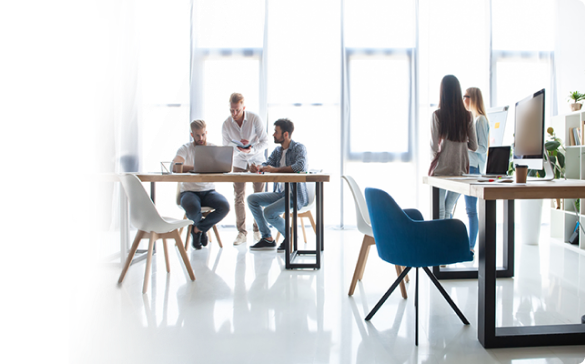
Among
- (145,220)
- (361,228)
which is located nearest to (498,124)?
(361,228)

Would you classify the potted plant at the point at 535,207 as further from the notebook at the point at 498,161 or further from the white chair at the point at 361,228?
the white chair at the point at 361,228

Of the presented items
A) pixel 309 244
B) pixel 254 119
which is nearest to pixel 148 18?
pixel 254 119

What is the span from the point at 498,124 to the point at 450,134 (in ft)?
3.85

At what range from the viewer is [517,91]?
14.4ft

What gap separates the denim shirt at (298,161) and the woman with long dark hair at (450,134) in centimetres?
98

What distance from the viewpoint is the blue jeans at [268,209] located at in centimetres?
316

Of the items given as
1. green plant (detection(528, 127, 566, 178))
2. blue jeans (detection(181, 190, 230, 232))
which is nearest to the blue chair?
blue jeans (detection(181, 190, 230, 232))

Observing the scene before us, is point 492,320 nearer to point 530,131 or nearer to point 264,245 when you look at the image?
point 530,131

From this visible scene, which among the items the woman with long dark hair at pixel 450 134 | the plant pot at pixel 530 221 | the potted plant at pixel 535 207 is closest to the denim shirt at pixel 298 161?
the woman with long dark hair at pixel 450 134

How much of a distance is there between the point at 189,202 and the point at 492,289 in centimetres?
233

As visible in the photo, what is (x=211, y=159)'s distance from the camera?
281 centimetres

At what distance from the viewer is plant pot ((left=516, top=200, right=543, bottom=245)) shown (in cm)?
349

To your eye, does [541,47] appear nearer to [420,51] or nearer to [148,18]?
[420,51]

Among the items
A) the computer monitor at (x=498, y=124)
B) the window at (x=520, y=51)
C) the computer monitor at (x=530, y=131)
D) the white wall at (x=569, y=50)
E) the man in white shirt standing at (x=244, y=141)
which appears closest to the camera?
the computer monitor at (x=530, y=131)
